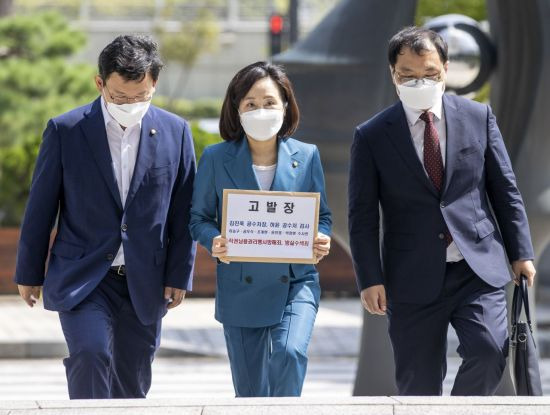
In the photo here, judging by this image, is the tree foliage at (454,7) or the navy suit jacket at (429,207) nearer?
the navy suit jacket at (429,207)

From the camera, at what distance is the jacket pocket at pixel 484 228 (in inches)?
215

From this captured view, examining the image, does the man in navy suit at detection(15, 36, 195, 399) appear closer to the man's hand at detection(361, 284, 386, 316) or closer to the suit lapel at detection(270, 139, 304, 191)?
the suit lapel at detection(270, 139, 304, 191)

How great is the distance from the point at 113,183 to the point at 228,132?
0.51m

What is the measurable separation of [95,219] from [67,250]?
0.17 meters

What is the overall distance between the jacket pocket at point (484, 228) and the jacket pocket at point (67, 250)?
156 centimetres

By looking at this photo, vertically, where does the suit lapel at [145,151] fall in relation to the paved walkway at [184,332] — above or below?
above

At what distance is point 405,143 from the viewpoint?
5.50 m

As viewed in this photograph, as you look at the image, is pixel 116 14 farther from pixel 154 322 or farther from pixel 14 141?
pixel 154 322

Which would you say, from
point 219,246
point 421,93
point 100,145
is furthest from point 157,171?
point 421,93

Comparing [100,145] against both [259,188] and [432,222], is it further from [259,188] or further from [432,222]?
[432,222]

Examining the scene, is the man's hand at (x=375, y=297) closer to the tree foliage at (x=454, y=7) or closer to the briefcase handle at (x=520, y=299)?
the briefcase handle at (x=520, y=299)

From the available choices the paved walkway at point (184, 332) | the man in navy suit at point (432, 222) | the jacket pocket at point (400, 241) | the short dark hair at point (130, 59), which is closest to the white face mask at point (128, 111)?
the short dark hair at point (130, 59)

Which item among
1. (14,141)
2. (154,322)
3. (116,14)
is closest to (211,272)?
(14,141)

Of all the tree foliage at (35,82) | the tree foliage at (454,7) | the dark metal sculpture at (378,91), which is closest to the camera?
the dark metal sculpture at (378,91)
